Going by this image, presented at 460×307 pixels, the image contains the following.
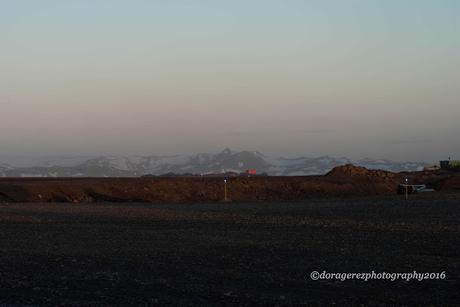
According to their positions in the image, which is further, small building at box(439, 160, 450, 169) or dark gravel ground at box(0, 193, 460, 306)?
small building at box(439, 160, 450, 169)

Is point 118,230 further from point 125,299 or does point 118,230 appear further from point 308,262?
point 125,299

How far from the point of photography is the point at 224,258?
1625 cm

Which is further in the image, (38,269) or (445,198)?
(445,198)

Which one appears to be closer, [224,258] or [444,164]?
[224,258]

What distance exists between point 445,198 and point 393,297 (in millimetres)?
31185

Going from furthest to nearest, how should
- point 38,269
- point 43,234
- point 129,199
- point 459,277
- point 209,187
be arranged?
point 209,187 → point 129,199 → point 43,234 → point 38,269 → point 459,277

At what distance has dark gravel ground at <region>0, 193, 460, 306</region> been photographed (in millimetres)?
11594

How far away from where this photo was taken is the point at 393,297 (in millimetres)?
11336

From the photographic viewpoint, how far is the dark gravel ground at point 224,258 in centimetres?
1159

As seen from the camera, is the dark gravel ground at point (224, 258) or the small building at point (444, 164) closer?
the dark gravel ground at point (224, 258)

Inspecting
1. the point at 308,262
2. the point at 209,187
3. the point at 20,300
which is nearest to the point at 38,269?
the point at 20,300

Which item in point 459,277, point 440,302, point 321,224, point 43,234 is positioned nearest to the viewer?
point 440,302

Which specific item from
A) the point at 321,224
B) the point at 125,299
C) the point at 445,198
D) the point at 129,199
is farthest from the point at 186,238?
the point at 129,199

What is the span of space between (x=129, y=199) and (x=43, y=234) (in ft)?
82.5
